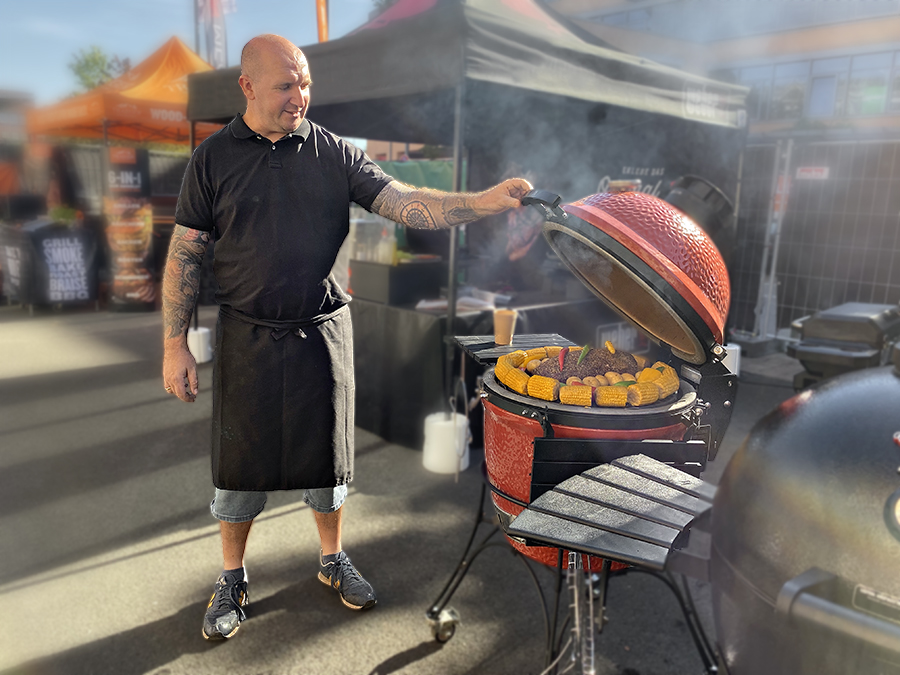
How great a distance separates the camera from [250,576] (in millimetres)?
3125

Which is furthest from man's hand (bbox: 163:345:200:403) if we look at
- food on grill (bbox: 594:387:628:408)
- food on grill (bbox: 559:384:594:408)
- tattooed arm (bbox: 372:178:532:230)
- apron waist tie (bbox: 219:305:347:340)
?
food on grill (bbox: 594:387:628:408)

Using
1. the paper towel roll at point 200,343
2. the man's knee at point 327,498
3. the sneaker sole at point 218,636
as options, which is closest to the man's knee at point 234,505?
the man's knee at point 327,498

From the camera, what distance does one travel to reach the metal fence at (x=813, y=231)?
7.65m

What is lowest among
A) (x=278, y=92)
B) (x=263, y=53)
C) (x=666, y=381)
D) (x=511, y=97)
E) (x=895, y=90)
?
(x=666, y=381)

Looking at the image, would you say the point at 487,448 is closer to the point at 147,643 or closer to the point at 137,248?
the point at 147,643

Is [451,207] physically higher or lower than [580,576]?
higher

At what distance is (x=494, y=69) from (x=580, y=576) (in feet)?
9.69

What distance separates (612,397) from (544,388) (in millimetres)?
214

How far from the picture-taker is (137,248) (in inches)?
389

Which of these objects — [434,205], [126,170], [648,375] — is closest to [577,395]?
[648,375]

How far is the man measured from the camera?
2400 mm

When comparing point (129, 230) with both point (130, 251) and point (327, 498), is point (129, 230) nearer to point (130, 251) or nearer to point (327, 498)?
point (130, 251)

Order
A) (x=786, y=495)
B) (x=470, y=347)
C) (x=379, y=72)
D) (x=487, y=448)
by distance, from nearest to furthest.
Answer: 1. (x=786, y=495)
2. (x=487, y=448)
3. (x=470, y=347)
4. (x=379, y=72)

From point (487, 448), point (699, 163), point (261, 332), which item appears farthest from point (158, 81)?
point (487, 448)
